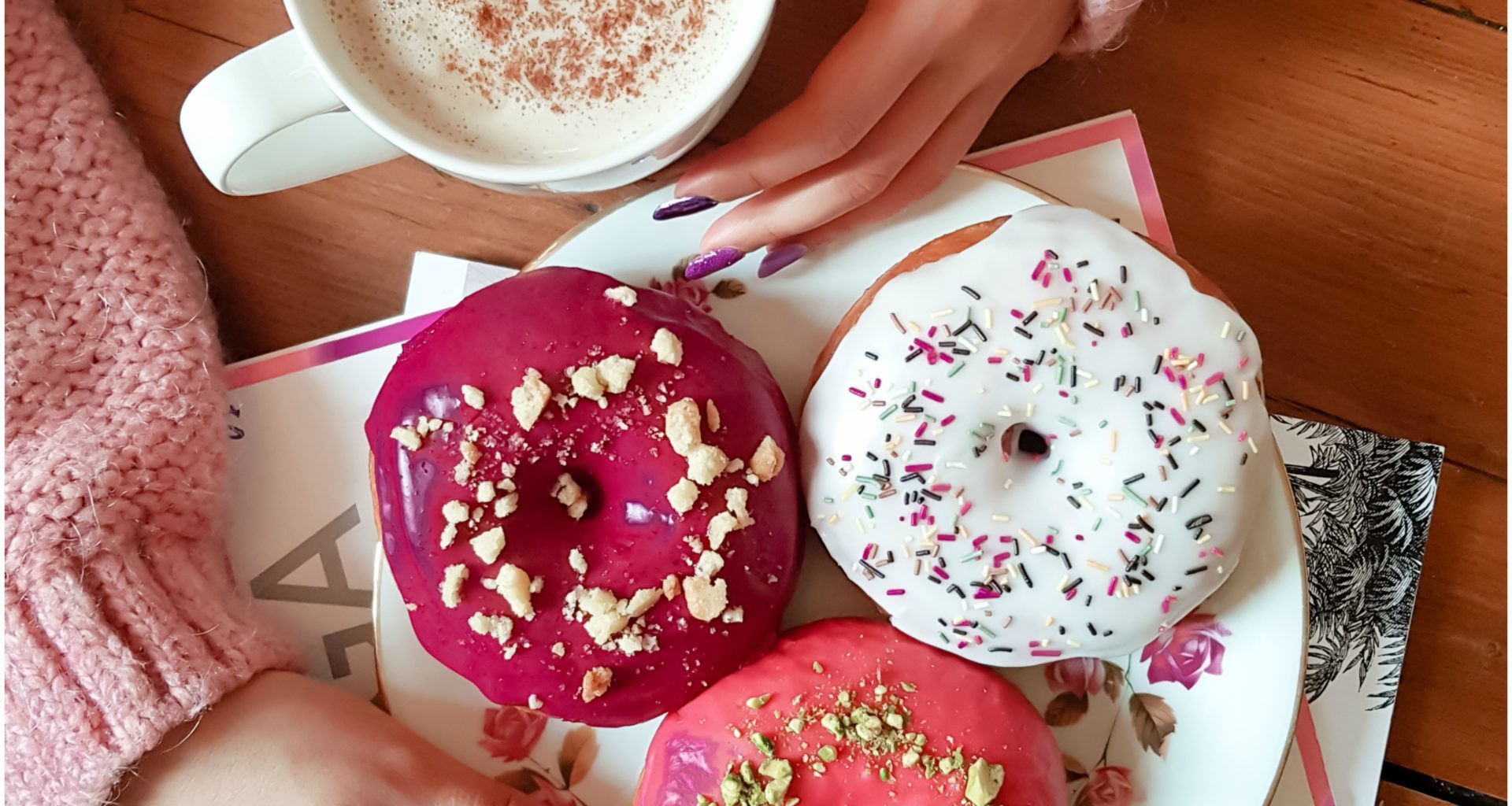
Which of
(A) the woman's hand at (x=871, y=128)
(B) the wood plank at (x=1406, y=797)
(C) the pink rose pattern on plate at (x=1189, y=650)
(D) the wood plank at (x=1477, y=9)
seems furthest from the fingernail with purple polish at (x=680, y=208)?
(B) the wood plank at (x=1406, y=797)

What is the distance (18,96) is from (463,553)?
0.46 m

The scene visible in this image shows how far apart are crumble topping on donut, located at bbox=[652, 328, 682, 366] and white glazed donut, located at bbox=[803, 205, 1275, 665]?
10cm

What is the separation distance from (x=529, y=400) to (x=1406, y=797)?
72cm

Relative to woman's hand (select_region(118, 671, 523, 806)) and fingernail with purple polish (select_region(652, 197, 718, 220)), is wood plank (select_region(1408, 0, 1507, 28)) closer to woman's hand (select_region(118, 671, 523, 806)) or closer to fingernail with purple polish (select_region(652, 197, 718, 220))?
fingernail with purple polish (select_region(652, 197, 718, 220))

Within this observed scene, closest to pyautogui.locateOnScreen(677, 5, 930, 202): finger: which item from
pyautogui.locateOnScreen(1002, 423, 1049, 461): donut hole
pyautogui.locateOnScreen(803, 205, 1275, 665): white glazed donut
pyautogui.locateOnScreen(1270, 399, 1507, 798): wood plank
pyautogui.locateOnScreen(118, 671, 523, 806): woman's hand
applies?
pyautogui.locateOnScreen(803, 205, 1275, 665): white glazed donut

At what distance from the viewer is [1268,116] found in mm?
760

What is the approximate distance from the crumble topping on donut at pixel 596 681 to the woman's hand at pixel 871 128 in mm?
261

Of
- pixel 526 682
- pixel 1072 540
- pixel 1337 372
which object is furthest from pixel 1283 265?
pixel 526 682

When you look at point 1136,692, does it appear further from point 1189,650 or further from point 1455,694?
point 1455,694

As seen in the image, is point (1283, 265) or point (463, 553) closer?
point (463, 553)

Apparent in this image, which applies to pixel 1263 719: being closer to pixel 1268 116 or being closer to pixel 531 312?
pixel 1268 116

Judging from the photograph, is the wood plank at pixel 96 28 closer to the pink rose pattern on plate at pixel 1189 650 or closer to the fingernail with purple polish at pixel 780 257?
the fingernail with purple polish at pixel 780 257

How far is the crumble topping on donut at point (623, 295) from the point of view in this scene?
2.06ft

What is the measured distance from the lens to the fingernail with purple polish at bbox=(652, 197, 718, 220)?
0.66 m
